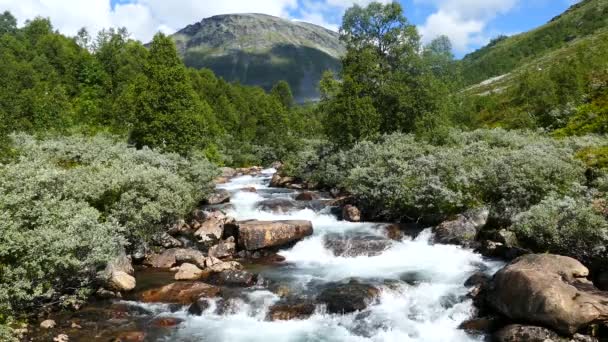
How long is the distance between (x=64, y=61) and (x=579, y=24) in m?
190

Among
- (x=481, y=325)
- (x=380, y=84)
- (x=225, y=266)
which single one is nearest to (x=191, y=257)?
(x=225, y=266)

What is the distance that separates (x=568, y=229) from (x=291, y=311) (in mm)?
11298

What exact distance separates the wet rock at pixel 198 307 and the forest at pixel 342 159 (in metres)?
3.96

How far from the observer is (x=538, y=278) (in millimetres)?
14359

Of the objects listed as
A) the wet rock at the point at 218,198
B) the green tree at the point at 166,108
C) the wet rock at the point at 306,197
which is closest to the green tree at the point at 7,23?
the green tree at the point at 166,108

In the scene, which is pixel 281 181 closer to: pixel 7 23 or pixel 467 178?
pixel 467 178

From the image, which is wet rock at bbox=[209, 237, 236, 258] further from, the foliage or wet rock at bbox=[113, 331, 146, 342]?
the foliage

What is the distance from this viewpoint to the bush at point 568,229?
16.9m

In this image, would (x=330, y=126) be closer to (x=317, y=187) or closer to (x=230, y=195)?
(x=317, y=187)

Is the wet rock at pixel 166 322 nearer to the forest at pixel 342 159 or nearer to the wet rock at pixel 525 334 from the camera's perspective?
the forest at pixel 342 159

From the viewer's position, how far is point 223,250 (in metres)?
25.5

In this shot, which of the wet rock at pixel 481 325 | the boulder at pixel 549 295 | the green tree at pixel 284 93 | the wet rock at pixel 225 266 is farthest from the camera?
the green tree at pixel 284 93

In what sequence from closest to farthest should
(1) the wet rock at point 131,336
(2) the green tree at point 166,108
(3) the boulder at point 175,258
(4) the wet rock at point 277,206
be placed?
(1) the wet rock at point 131,336, (3) the boulder at point 175,258, (4) the wet rock at point 277,206, (2) the green tree at point 166,108

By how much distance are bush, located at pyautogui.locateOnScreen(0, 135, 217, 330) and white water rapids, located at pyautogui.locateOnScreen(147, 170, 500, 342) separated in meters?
3.79
